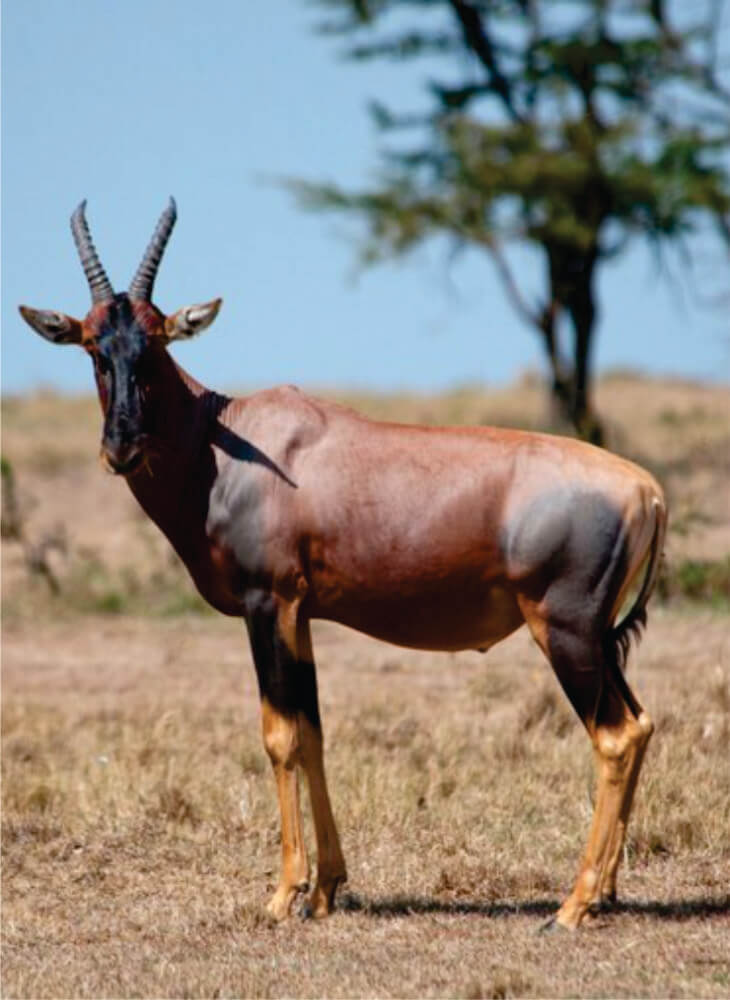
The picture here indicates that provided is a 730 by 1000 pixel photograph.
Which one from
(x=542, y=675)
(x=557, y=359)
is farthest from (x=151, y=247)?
(x=557, y=359)

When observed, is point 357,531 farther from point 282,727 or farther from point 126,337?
point 126,337

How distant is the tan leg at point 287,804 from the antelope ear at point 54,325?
64.0 inches

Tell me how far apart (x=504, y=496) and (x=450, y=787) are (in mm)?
2902

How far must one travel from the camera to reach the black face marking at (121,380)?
856cm

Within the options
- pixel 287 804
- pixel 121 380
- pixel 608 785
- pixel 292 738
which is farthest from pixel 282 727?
pixel 121 380

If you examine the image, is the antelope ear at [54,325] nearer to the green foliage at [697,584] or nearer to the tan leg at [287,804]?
the tan leg at [287,804]

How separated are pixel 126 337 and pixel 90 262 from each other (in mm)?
459

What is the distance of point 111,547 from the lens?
76.8ft

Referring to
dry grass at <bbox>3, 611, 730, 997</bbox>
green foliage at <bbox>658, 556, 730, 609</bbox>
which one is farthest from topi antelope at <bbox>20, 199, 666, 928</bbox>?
green foliage at <bbox>658, 556, 730, 609</bbox>

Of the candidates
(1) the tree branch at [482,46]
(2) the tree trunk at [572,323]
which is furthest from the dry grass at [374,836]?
(1) the tree branch at [482,46]

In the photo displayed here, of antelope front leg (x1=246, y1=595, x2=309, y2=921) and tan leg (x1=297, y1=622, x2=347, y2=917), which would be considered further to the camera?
tan leg (x1=297, y1=622, x2=347, y2=917)

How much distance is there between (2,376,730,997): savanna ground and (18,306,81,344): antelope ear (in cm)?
236

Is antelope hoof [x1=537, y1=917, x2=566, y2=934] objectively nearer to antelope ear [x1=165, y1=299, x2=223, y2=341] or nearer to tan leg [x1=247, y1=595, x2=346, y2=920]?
tan leg [x1=247, y1=595, x2=346, y2=920]

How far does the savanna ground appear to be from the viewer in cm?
797
